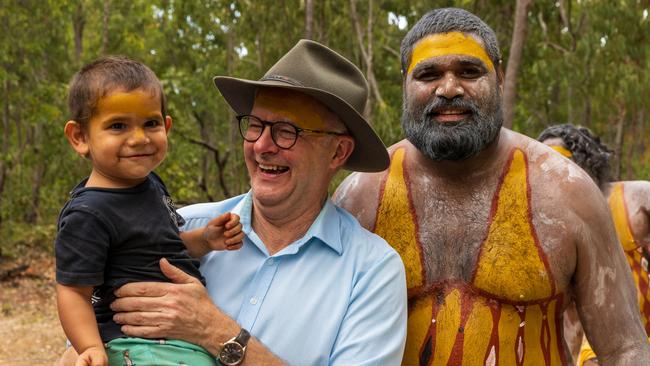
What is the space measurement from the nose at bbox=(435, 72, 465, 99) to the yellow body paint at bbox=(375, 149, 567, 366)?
1.22 feet

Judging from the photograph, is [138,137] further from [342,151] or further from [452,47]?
[452,47]

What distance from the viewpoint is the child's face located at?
7.45 feet

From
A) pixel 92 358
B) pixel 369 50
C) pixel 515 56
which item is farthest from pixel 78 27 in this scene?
pixel 92 358

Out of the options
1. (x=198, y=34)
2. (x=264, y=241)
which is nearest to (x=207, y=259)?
(x=264, y=241)

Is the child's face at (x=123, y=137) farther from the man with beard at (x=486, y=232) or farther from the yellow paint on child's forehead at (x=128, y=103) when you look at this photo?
the man with beard at (x=486, y=232)

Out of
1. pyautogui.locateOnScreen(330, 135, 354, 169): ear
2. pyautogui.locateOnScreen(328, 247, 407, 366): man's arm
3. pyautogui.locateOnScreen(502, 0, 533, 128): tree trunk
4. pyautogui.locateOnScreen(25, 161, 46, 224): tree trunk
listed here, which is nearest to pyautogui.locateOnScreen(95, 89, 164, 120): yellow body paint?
pyautogui.locateOnScreen(330, 135, 354, 169): ear

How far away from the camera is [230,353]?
2336 mm

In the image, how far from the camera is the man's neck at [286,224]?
8.49 ft

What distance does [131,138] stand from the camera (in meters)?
2.29

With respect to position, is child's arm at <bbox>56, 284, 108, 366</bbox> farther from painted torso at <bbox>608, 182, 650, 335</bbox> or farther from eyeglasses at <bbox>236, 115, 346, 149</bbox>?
painted torso at <bbox>608, 182, 650, 335</bbox>

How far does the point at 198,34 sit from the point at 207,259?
58.0 ft

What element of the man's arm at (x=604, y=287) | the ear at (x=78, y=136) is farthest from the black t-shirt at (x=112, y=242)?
the man's arm at (x=604, y=287)

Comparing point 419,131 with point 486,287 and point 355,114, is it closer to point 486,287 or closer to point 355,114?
point 355,114

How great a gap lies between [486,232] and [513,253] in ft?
0.38
